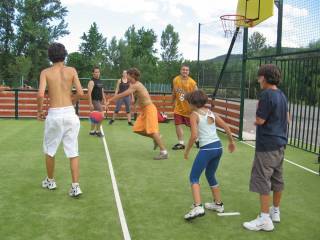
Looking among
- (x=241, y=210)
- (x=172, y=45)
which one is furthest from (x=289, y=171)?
(x=172, y=45)

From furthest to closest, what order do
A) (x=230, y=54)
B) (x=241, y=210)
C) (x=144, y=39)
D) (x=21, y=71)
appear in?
(x=144, y=39)
(x=21, y=71)
(x=230, y=54)
(x=241, y=210)

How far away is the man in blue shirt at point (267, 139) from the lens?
4633 mm

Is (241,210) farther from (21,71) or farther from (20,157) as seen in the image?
(21,71)

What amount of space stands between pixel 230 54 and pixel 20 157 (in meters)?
7.11

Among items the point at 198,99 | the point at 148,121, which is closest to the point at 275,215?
the point at 198,99

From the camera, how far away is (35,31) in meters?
58.2

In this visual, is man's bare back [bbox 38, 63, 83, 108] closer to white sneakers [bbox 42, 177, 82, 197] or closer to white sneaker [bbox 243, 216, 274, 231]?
white sneakers [bbox 42, 177, 82, 197]

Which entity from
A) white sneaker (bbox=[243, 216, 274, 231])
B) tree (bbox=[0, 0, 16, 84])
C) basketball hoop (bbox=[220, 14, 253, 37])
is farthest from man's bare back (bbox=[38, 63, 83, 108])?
tree (bbox=[0, 0, 16, 84])

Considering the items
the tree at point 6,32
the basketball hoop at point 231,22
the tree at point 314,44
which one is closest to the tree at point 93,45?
the tree at point 6,32

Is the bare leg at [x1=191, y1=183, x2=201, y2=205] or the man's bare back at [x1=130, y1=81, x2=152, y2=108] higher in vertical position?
the man's bare back at [x1=130, y1=81, x2=152, y2=108]

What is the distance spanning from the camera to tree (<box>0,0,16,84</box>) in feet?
192

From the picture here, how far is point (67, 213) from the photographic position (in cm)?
514

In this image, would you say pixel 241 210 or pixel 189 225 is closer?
pixel 189 225

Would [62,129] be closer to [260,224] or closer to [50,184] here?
[50,184]
